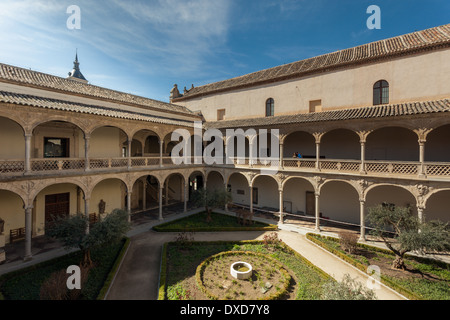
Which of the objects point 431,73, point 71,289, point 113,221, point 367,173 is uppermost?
point 431,73

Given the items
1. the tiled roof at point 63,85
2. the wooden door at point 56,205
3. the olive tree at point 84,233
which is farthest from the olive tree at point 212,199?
the tiled roof at point 63,85

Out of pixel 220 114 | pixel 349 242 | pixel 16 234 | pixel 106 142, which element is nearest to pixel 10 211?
pixel 16 234

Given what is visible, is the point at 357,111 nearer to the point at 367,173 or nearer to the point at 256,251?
A: the point at 367,173

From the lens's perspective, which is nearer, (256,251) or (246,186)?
(256,251)

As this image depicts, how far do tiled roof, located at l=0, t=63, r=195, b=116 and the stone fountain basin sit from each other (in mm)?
15360

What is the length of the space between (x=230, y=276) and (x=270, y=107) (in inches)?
600

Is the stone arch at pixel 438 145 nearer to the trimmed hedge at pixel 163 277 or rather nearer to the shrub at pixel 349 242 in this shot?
the shrub at pixel 349 242

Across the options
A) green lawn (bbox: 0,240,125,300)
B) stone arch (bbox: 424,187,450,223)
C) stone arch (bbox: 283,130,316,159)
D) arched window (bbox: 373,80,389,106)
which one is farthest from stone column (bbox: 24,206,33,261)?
stone arch (bbox: 424,187,450,223)

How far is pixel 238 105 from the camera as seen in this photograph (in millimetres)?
22219

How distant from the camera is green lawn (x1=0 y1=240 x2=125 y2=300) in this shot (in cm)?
820

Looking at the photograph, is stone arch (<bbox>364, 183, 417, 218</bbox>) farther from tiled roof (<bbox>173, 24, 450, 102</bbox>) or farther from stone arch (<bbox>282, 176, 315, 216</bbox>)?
tiled roof (<bbox>173, 24, 450, 102</bbox>)

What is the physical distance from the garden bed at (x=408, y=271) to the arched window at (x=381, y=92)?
976 centimetres
